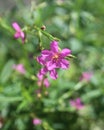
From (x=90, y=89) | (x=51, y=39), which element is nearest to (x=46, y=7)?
(x=90, y=89)

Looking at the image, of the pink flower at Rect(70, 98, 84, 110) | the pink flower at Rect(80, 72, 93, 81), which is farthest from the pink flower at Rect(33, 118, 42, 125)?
the pink flower at Rect(80, 72, 93, 81)

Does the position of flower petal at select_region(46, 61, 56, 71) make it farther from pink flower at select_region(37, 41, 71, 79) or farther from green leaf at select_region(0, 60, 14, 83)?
green leaf at select_region(0, 60, 14, 83)

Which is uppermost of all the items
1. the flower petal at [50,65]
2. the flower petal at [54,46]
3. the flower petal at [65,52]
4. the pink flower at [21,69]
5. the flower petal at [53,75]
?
the pink flower at [21,69]

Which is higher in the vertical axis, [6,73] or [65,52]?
[6,73]

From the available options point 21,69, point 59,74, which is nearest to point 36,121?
point 59,74

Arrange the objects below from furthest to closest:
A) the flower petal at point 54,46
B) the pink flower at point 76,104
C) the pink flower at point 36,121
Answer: the pink flower at point 76,104 < the pink flower at point 36,121 < the flower petal at point 54,46

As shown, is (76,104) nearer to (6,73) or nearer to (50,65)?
(6,73)

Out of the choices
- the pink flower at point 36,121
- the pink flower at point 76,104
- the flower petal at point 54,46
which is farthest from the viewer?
the pink flower at point 76,104

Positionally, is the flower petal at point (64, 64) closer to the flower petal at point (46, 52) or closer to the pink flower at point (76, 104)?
the flower petal at point (46, 52)

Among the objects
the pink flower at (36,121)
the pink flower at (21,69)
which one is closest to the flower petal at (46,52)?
the pink flower at (36,121)
